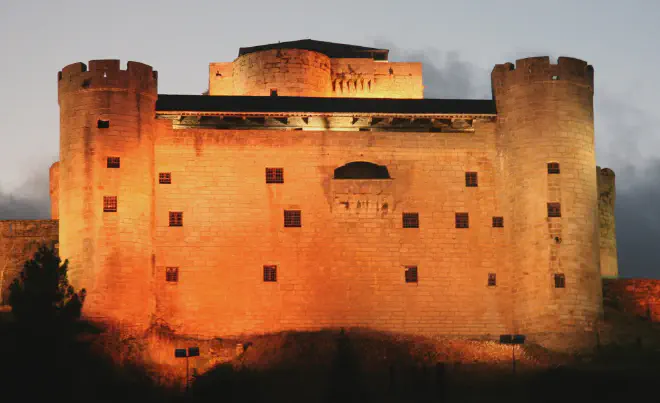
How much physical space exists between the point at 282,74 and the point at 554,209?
55.6 ft

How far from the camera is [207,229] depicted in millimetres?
66562

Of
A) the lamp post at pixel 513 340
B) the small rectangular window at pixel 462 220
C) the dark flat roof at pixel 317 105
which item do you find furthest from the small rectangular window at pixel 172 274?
the lamp post at pixel 513 340

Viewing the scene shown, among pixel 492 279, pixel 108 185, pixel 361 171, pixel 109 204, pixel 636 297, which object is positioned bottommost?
pixel 636 297

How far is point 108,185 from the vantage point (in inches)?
2581

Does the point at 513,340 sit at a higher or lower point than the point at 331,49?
lower

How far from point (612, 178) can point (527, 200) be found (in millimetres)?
13456

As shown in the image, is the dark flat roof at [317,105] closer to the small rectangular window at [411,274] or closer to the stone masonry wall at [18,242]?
the small rectangular window at [411,274]

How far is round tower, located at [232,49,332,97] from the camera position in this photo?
7619 centimetres

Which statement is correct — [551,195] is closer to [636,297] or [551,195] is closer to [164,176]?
[636,297]

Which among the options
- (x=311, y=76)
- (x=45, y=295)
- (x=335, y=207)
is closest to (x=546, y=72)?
(x=335, y=207)

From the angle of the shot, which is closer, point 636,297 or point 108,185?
point 108,185

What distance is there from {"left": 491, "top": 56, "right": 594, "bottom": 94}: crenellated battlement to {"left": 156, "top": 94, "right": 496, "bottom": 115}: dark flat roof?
162cm

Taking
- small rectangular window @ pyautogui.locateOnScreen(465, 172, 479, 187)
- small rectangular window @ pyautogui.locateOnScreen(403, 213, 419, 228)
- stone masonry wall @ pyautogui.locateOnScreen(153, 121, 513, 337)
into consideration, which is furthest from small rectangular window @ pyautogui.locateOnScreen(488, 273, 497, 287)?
small rectangular window @ pyautogui.locateOnScreen(465, 172, 479, 187)

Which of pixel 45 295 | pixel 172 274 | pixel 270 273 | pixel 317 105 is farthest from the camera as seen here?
pixel 317 105
